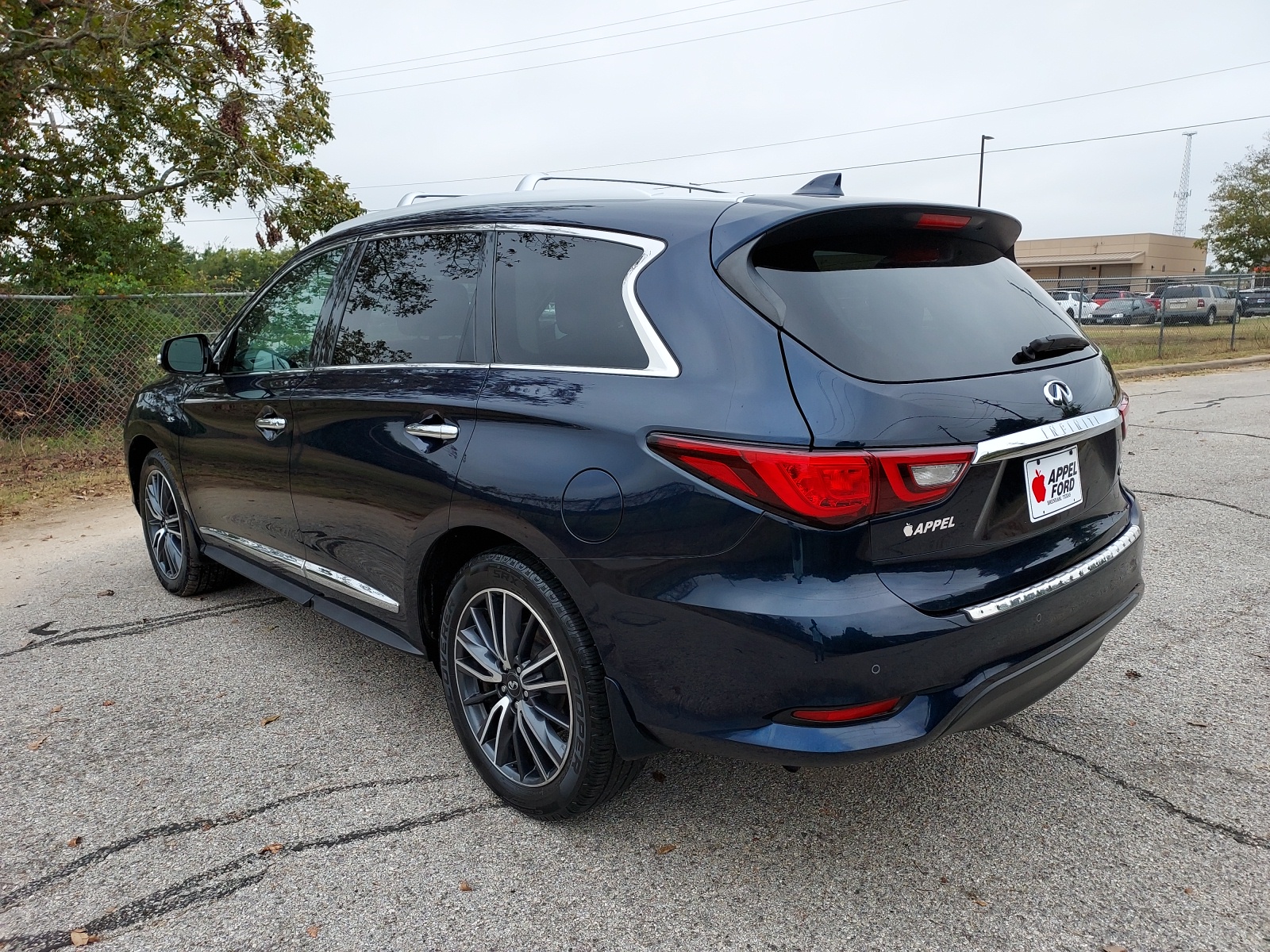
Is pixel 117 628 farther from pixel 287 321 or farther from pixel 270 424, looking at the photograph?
pixel 287 321

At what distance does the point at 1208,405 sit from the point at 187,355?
1165 cm

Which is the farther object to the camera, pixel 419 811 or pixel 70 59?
pixel 70 59

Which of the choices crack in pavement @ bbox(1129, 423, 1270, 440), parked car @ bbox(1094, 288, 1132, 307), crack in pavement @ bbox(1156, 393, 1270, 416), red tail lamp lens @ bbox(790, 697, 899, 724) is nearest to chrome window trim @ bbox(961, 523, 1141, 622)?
red tail lamp lens @ bbox(790, 697, 899, 724)

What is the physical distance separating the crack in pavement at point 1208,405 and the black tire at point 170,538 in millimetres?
10163

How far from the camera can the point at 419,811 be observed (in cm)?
294

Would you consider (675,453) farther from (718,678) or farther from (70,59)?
(70,59)

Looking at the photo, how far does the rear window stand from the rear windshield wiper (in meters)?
0.02

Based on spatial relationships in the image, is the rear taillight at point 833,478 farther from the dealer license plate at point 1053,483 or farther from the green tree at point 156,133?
the green tree at point 156,133

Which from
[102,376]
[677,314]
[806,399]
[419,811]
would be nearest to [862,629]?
[806,399]

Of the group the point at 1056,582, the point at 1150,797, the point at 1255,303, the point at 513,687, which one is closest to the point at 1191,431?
the point at 1150,797

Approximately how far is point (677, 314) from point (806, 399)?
0.45m

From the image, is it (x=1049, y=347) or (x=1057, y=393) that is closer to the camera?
(x=1057, y=393)

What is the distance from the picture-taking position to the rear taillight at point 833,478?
7.08 feet

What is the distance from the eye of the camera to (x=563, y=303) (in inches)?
111
